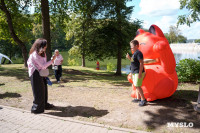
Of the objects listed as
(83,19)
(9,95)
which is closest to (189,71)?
(9,95)

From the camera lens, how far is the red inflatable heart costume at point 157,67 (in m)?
4.89

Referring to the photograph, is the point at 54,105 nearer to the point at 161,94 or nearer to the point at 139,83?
the point at 139,83

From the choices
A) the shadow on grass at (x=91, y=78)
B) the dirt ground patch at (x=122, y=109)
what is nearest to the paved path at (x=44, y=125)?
the dirt ground patch at (x=122, y=109)

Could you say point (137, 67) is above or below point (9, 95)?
above

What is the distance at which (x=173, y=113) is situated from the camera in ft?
A: 14.4

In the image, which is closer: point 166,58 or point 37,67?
point 37,67

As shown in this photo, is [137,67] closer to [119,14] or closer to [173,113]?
[173,113]

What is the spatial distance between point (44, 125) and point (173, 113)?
352cm

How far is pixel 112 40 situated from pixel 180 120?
471 inches

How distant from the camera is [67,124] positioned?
414cm

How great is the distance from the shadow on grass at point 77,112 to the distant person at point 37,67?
51 centimetres

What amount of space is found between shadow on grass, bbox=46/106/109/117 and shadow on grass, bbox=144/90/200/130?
4.63ft

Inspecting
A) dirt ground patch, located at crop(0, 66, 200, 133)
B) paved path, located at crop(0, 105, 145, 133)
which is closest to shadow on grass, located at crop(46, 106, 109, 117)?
dirt ground patch, located at crop(0, 66, 200, 133)

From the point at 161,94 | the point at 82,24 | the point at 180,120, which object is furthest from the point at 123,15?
the point at 180,120
